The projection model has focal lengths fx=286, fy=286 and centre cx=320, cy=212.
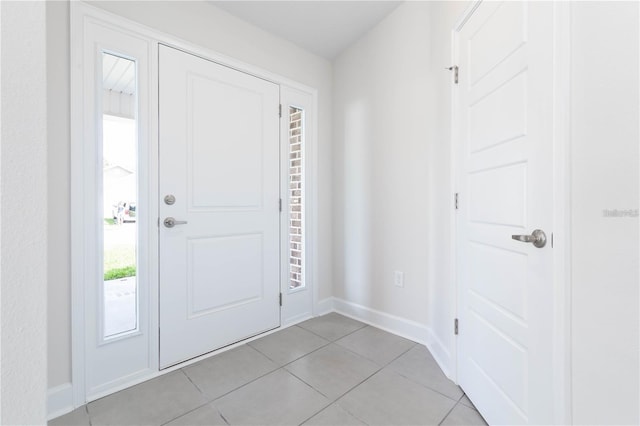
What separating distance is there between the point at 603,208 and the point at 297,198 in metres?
2.10

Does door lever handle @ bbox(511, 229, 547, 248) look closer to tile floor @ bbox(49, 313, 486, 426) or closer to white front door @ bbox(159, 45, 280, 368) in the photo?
tile floor @ bbox(49, 313, 486, 426)

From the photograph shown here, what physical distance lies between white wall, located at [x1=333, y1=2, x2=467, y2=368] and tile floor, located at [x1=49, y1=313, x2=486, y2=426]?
0.28 meters

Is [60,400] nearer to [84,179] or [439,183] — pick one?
[84,179]

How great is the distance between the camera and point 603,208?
0.82 metres

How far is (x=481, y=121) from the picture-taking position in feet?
4.58

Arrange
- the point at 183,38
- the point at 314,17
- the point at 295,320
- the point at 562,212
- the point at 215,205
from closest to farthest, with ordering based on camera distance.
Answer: the point at 562,212
the point at 183,38
the point at 215,205
the point at 314,17
the point at 295,320

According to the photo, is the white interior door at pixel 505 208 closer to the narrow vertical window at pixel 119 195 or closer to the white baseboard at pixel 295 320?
the white baseboard at pixel 295 320

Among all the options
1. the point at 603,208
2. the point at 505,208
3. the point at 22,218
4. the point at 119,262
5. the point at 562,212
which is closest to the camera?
the point at 22,218

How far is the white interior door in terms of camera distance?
39.7 inches

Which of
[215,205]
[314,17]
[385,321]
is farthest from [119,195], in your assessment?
[385,321]

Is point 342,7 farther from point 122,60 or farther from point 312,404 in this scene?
point 312,404

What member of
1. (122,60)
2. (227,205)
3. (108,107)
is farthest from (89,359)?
(122,60)

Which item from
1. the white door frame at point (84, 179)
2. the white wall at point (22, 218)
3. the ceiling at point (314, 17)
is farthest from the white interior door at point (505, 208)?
the white door frame at point (84, 179)

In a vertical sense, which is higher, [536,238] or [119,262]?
[536,238]
